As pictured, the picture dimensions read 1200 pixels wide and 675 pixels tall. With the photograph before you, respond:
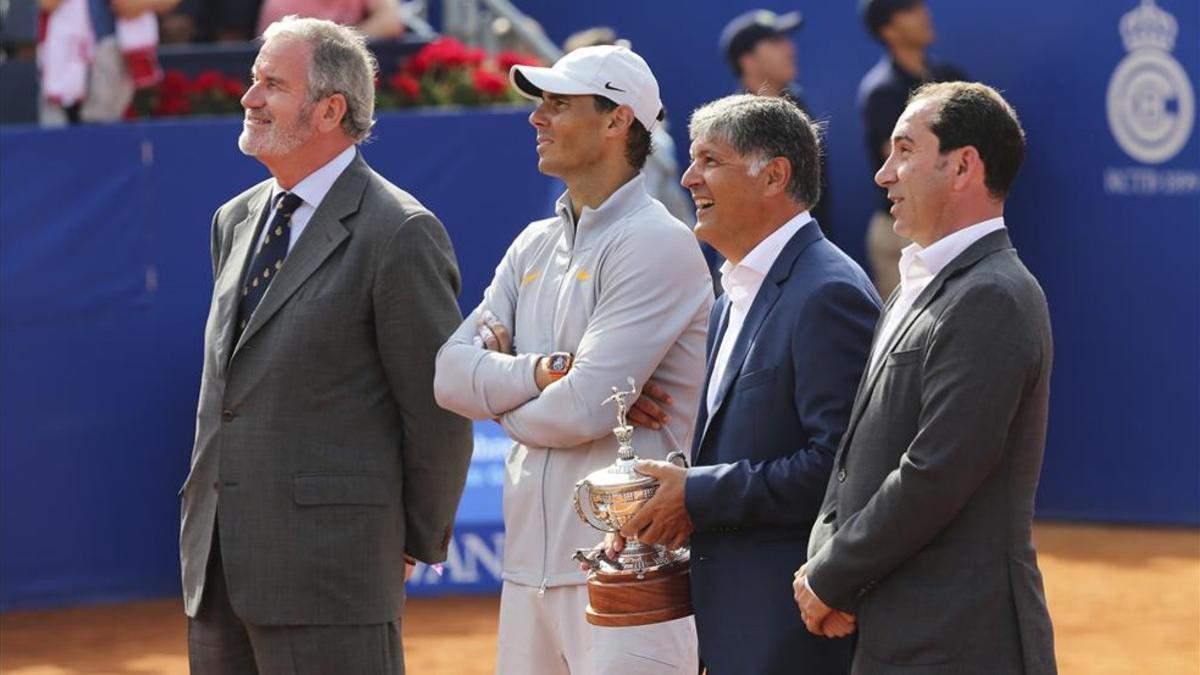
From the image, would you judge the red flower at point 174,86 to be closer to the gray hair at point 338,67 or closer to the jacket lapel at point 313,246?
the gray hair at point 338,67

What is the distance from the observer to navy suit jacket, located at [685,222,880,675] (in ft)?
12.8

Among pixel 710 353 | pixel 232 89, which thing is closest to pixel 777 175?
pixel 710 353

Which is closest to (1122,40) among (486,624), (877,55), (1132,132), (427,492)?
(1132,132)

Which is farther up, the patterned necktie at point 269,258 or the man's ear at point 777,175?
the man's ear at point 777,175

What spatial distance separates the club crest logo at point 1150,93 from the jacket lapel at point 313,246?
6599 mm

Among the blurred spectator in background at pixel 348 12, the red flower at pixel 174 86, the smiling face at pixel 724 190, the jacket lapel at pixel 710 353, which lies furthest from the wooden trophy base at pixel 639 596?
the blurred spectator in background at pixel 348 12

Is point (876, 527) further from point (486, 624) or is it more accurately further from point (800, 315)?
point (486, 624)

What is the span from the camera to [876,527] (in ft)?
11.7

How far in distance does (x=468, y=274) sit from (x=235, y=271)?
14.8 feet

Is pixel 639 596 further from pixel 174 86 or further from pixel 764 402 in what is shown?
pixel 174 86

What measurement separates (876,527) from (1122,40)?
24.5ft

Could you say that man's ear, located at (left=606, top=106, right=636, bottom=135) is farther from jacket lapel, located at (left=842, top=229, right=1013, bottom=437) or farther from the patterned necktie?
jacket lapel, located at (left=842, top=229, right=1013, bottom=437)

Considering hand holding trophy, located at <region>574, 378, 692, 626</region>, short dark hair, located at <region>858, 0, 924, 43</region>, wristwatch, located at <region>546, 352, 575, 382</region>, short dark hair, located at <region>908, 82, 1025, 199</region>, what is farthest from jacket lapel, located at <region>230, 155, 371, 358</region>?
short dark hair, located at <region>858, 0, 924, 43</region>

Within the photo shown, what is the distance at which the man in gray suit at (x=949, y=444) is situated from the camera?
3508mm
